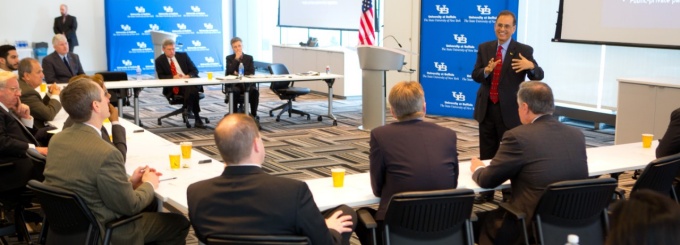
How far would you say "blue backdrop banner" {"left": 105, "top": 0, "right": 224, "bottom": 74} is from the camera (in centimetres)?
1691

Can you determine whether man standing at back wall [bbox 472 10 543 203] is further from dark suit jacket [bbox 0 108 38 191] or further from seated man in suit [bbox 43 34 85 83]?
seated man in suit [bbox 43 34 85 83]

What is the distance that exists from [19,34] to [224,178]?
14.9 m

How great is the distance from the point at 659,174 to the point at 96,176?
2.82 metres

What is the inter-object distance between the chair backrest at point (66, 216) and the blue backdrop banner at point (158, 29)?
45.0ft

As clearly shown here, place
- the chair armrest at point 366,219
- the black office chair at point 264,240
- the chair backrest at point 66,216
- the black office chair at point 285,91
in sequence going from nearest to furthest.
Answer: the black office chair at point 264,240, the chair backrest at point 66,216, the chair armrest at point 366,219, the black office chair at point 285,91

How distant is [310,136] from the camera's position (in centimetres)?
907

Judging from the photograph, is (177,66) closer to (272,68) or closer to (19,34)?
(272,68)

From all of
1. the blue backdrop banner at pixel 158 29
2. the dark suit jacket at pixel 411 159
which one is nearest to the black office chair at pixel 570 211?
the dark suit jacket at pixel 411 159

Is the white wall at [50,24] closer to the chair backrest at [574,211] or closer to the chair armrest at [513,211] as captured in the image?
the chair armrest at [513,211]

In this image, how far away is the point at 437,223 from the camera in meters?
3.42

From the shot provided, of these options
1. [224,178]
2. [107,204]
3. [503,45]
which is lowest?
[107,204]

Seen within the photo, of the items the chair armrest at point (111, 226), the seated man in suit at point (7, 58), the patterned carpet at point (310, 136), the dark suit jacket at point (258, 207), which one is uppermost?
the seated man in suit at point (7, 58)

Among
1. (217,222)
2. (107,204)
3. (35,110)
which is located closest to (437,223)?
(217,222)

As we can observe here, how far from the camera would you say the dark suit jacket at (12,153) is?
176 inches
